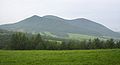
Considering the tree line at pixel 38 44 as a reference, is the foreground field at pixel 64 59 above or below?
below

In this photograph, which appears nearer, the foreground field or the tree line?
the foreground field

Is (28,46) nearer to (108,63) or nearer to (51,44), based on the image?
(51,44)

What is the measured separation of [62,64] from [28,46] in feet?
255

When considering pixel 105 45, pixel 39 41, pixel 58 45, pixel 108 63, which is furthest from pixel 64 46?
pixel 108 63

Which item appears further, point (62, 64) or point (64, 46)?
point (64, 46)

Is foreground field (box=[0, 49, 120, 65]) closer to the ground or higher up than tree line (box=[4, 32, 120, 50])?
closer to the ground

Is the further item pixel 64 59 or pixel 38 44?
pixel 38 44

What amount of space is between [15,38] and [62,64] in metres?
79.1

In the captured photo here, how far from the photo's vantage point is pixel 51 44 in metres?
107

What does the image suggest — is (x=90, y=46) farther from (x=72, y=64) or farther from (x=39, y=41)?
(x=72, y=64)

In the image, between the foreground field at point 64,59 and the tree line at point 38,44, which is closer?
the foreground field at point 64,59

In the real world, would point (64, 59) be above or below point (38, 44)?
below

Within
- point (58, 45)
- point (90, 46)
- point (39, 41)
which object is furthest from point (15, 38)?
point (90, 46)

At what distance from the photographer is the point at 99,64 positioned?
29688 millimetres
